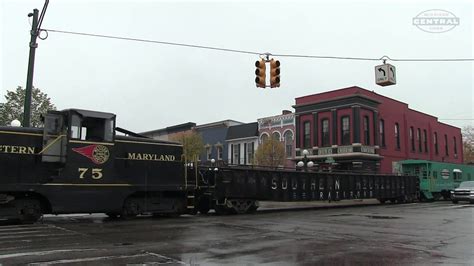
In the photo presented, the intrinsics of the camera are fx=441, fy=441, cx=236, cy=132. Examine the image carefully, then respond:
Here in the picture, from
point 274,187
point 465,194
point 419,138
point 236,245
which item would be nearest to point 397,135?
point 419,138

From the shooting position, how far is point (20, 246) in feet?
32.4

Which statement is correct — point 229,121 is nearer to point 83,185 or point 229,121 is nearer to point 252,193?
point 252,193

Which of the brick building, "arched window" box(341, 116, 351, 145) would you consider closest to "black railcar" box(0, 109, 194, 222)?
"arched window" box(341, 116, 351, 145)

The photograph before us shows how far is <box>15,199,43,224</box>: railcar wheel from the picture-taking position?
48.6ft

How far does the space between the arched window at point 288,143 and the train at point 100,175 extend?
1036 inches

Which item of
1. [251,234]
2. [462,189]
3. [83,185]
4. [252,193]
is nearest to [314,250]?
[251,234]

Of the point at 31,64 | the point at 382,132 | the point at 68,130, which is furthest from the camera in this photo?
the point at 382,132

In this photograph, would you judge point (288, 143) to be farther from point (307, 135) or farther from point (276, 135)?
point (307, 135)

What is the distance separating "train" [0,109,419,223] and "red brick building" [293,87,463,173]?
1967 centimetres

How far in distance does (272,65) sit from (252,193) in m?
7.31

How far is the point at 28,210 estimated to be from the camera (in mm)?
14922

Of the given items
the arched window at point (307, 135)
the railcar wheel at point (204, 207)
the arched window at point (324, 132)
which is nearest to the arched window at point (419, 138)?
the arched window at point (324, 132)

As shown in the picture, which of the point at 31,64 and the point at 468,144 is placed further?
the point at 468,144

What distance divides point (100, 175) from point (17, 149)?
2928 millimetres
